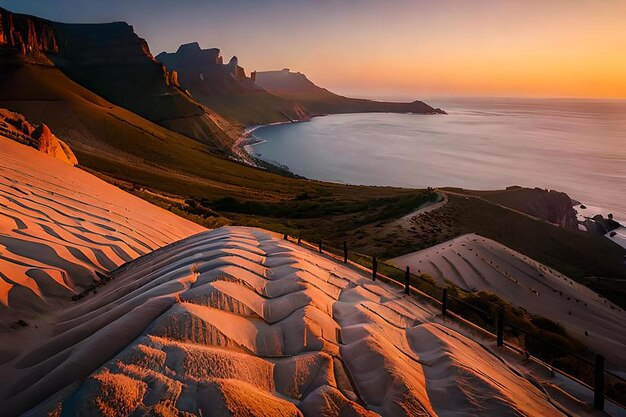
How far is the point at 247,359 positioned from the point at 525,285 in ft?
71.0

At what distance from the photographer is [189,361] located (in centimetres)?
505

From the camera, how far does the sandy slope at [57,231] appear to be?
803 cm

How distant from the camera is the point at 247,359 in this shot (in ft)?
18.1

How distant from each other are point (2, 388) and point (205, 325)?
2.78m

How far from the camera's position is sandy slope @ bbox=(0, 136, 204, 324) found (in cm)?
803

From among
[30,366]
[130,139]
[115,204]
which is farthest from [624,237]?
[130,139]

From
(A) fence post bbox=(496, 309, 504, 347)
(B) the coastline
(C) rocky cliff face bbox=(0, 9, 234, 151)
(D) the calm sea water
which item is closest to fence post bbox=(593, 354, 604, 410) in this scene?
(A) fence post bbox=(496, 309, 504, 347)

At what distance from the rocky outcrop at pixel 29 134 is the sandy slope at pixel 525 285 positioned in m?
24.5

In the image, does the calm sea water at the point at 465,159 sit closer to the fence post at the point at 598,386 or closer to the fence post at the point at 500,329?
the fence post at the point at 500,329

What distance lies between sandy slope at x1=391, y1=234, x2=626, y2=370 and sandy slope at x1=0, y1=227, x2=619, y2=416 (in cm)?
1312

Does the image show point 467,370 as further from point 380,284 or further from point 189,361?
point 380,284

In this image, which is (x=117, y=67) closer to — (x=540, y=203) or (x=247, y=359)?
(x=540, y=203)

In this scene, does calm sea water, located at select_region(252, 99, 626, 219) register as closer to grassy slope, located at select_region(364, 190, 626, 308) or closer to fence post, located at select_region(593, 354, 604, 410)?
grassy slope, located at select_region(364, 190, 626, 308)

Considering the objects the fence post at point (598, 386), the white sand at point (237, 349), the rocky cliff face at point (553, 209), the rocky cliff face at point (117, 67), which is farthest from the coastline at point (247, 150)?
the fence post at point (598, 386)
